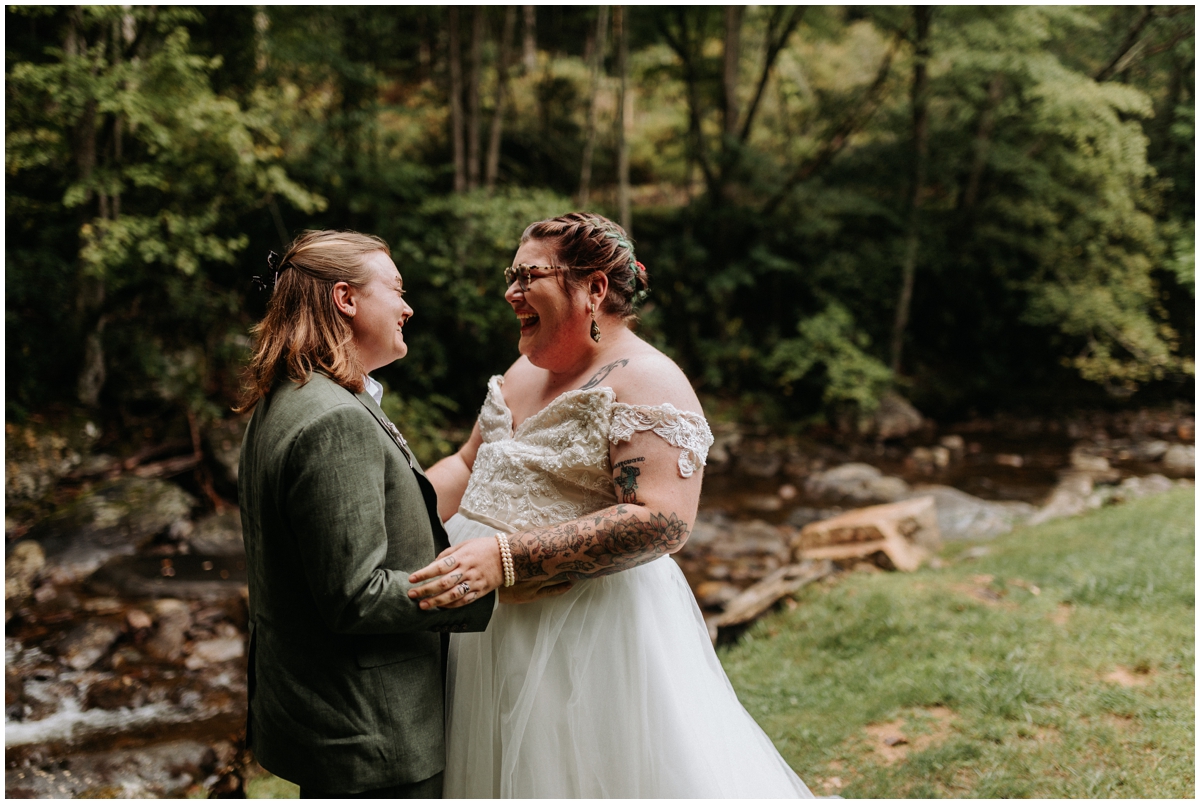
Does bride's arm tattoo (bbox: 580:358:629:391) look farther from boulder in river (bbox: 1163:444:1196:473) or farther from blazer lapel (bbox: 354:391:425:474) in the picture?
boulder in river (bbox: 1163:444:1196:473)

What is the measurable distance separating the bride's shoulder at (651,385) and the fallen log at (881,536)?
4738 millimetres

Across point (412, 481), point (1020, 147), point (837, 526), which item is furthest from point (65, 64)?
point (1020, 147)

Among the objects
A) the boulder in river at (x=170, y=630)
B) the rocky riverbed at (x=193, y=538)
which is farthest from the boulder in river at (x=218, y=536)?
the boulder in river at (x=170, y=630)

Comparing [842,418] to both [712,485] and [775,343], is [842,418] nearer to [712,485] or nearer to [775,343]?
[775,343]

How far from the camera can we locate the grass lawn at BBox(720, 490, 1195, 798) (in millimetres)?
3014

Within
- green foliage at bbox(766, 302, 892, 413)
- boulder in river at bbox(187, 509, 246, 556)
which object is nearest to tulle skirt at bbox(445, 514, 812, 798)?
boulder in river at bbox(187, 509, 246, 556)

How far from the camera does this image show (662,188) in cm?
1673

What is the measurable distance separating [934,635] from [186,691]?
16.3ft

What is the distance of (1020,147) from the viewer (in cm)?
1270

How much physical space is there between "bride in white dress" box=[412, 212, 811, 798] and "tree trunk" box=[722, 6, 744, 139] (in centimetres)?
1194

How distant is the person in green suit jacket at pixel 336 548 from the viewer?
1586mm

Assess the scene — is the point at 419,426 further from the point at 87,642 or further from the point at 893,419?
the point at 893,419

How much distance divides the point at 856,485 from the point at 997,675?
636cm

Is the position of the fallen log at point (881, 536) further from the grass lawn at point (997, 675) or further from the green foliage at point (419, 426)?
the green foliage at point (419, 426)
